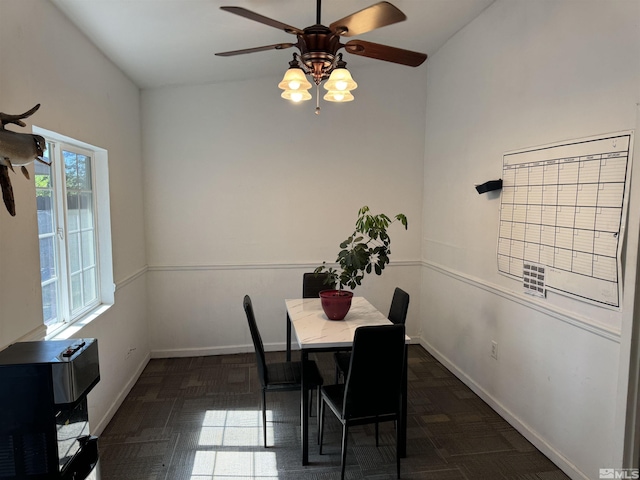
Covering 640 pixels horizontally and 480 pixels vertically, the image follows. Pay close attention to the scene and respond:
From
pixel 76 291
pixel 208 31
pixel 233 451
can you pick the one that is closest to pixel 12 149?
pixel 76 291

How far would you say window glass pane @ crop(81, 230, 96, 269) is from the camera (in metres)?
2.98

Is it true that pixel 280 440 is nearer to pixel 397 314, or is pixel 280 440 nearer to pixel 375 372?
pixel 375 372

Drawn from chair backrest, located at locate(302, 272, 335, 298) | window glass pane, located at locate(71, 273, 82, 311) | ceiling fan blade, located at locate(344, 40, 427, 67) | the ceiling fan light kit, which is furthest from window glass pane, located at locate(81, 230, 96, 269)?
ceiling fan blade, located at locate(344, 40, 427, 67)

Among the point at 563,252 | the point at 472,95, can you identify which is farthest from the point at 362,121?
the point at 563,252

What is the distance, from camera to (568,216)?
2.44 meters

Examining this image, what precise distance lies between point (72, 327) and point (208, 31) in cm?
215

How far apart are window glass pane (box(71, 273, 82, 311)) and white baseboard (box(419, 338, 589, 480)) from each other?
3072mm

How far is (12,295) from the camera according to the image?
1.86 metres

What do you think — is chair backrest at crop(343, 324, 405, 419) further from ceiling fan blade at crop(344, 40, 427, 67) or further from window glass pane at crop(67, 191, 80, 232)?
window glass pane at crop(67, 191, 80, 232)

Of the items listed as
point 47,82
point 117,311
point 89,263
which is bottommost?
point 117,311

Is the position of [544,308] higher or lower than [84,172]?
lower

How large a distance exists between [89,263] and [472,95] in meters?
3.28

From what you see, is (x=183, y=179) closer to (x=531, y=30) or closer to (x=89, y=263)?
(x=89, y=263)

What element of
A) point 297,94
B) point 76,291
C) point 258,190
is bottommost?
point 76,291
